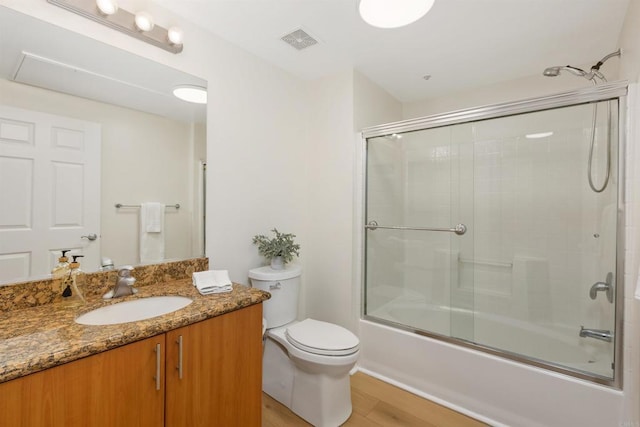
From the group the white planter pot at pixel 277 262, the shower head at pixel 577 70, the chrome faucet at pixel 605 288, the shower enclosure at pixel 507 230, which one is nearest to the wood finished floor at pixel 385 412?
the shower enclosure at pixel 507 230

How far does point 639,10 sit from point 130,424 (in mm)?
2773

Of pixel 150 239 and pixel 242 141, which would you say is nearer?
pixel 150 239

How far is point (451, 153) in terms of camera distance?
2.19 metres

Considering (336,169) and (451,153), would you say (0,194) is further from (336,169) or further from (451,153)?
(451,153)

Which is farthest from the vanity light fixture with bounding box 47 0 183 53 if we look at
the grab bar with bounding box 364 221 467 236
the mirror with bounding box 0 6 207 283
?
the grab bar with bounding box 364 221 467 236

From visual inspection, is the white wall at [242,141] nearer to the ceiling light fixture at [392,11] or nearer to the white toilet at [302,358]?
the white toilet at [302,358]

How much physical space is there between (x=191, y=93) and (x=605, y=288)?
8.50 feet

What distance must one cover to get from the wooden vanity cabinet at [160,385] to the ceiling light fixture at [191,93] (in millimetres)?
1282

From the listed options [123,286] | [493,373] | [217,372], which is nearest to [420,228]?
[493,373]

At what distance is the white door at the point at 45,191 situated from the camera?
1.15 meters

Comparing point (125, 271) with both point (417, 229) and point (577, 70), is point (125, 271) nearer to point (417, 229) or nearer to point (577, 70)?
point (417, 229)

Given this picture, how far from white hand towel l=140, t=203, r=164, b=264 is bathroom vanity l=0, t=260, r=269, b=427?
0.69ft

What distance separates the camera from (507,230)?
2045 mm

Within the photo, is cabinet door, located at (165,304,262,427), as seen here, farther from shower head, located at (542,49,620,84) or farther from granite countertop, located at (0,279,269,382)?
shower head, located at (542,49,620,84)
